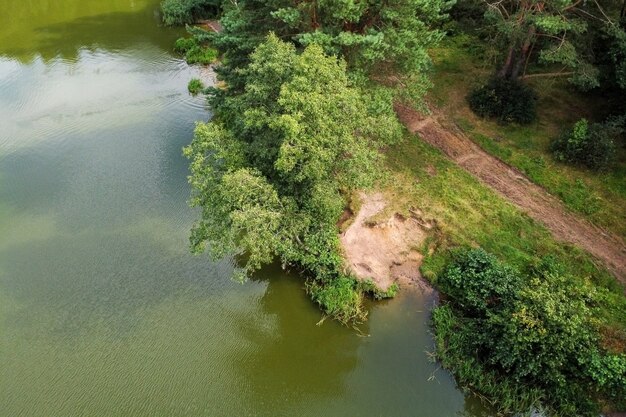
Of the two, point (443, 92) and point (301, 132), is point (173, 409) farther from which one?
point (443, 92)

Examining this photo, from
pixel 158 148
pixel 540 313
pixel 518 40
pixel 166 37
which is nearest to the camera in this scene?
pixel 540 313

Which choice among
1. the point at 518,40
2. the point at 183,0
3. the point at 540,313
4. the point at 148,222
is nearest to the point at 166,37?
the point at 183,0

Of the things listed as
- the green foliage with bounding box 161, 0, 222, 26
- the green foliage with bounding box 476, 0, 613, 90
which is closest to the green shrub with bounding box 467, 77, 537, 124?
the green foliage with bounding box 476, 0, 613, 90

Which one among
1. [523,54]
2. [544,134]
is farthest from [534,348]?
[523,54]

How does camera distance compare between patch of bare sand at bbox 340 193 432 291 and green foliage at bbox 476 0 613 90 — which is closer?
patch of bare sand at bbox 340 193 432 291

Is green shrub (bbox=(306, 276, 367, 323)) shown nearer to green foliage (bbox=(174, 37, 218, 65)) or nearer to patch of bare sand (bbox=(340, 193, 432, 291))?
patch of bare sand (bbox=(340, 193, 432, 291))

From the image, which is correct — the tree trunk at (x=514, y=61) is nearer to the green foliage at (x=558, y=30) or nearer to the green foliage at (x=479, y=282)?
the green foliage at (x=558, y=30)
